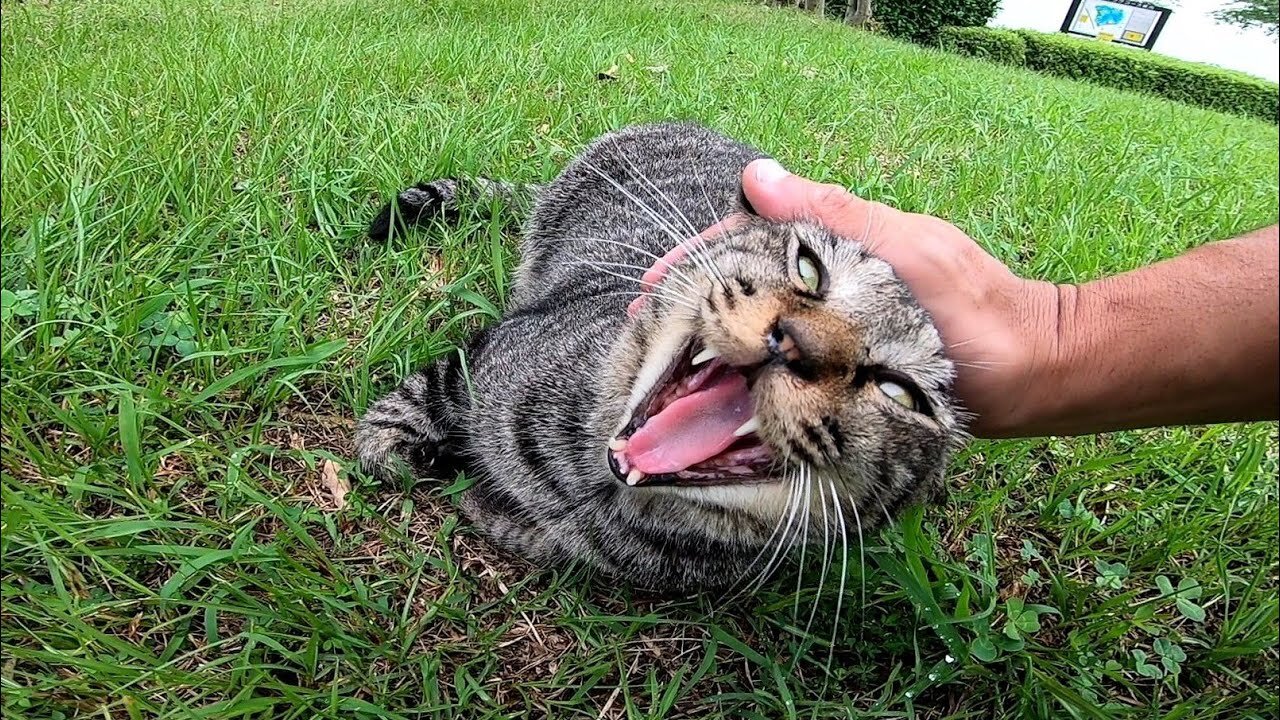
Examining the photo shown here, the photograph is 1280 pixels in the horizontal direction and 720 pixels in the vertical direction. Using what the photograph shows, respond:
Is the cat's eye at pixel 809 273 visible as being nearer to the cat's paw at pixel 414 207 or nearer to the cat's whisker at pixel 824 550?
the cat's whisker at pixel 824 550

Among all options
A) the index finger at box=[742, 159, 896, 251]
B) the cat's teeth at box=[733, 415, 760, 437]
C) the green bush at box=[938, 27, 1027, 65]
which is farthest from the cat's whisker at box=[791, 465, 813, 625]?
the green bush at box=[938, 27, 1027, 65]

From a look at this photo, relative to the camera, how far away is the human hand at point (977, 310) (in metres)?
1.77

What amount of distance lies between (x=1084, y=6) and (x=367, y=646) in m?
2.08

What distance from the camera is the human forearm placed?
1.38m

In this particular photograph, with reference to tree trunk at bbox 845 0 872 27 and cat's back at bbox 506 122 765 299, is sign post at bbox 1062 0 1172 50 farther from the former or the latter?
tree trunk at bbox 845 0 872 27

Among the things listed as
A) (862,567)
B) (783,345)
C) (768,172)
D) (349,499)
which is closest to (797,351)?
(783,345)

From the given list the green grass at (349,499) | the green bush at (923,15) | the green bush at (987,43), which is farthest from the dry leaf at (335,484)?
the green bush at (987,43)

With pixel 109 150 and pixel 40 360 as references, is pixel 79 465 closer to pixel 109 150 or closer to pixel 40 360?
pixel 40 360

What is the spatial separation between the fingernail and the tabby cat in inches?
6.1

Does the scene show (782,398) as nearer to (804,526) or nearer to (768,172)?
(804,526)

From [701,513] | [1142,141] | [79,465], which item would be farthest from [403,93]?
[1142,141]

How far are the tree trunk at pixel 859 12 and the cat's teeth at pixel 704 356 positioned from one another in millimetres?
9606

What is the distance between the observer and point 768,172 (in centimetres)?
226

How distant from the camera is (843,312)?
1.69 metres
